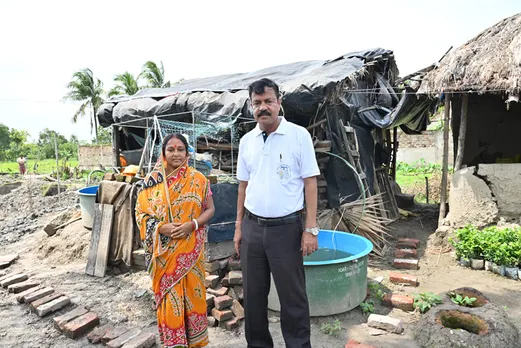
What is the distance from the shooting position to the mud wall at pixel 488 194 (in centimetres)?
540

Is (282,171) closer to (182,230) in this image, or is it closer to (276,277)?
(276,277)

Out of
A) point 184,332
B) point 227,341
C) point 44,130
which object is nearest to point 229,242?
point 227,341

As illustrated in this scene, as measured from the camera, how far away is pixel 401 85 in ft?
24.6

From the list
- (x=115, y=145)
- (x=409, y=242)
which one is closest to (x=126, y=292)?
(x=409, y=242)

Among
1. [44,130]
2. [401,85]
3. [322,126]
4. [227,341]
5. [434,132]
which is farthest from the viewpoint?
[44,130]

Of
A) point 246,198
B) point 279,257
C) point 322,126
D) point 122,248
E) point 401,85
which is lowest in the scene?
point 122,248

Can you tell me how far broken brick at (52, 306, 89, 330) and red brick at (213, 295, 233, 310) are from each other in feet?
4.41

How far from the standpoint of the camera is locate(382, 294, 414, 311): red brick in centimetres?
367

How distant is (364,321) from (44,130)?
43733 mm

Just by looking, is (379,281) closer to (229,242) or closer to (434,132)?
(229,242)

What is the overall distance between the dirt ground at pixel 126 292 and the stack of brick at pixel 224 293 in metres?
0.12

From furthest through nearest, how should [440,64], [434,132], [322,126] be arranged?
[434,132] < [440,64] < [322,126]

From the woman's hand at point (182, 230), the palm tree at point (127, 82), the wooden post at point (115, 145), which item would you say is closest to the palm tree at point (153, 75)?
the palm tree at point (127, 82)

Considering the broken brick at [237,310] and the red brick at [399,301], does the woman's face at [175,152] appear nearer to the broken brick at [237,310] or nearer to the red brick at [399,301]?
the broken brick at [237,310]
